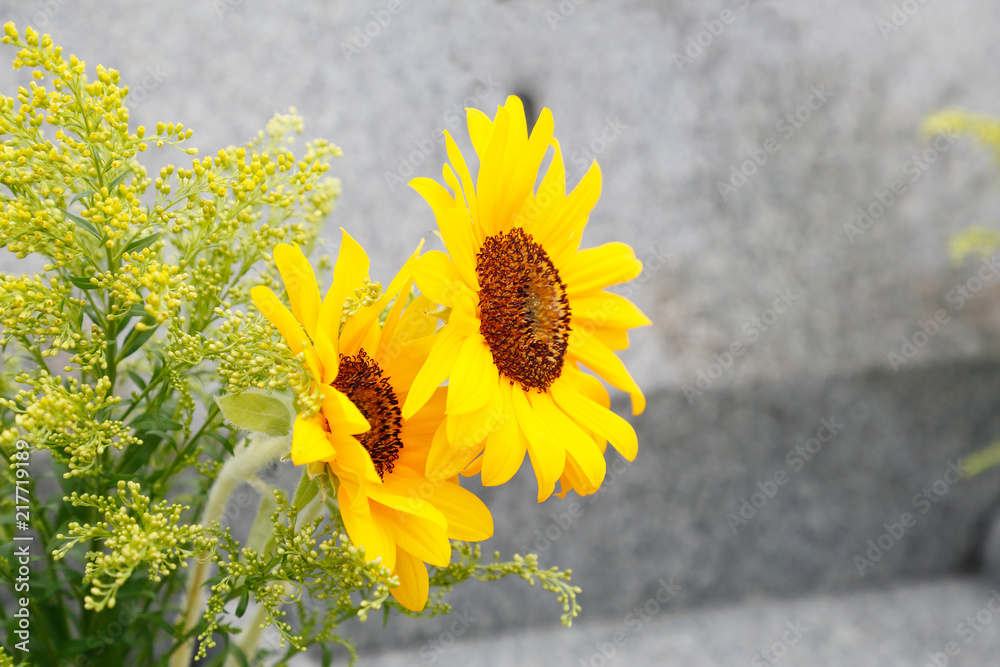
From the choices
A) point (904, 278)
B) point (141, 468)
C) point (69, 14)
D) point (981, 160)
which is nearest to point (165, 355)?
point (141, 468)
